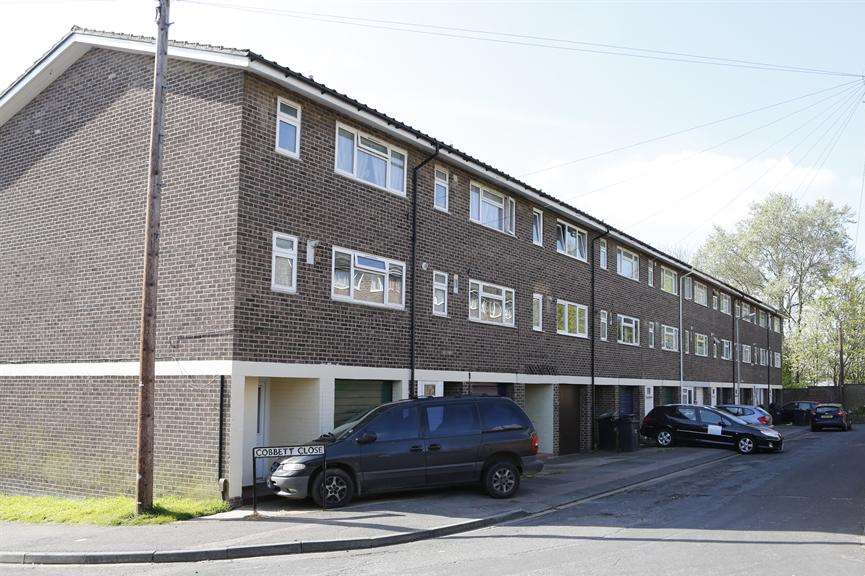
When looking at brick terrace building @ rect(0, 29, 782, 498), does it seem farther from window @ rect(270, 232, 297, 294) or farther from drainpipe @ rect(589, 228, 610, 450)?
drainpipe @ rect(589, 228, 610, 450)

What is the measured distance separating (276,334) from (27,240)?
659 centimetres

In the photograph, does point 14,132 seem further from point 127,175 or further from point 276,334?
point 276,334

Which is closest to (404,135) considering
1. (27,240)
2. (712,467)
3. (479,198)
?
(479,198)

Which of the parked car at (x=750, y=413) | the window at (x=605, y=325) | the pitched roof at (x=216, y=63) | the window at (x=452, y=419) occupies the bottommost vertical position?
the parked car at (x=750, y=413)

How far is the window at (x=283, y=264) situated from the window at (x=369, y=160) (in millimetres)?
2132

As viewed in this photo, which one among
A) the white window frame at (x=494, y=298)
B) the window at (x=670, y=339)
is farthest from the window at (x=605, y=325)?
the white window frame at (x=494, y=298)

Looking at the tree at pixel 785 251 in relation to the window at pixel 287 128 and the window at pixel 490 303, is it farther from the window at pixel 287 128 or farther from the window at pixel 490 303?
the window at pixel 287 128

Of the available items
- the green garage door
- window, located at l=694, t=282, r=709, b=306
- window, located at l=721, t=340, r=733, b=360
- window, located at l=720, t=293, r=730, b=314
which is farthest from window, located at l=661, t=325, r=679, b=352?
the green garage door

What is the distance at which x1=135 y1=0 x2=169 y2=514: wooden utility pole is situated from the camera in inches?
464

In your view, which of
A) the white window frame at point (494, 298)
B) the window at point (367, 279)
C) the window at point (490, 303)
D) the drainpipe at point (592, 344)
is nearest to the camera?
the window at point (367, 279)

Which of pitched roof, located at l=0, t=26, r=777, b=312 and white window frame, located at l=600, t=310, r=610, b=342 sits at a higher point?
pitched roof, located at l=0, t=26, r=777, b=312

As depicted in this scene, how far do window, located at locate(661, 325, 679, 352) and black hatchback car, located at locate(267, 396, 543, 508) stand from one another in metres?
21.3

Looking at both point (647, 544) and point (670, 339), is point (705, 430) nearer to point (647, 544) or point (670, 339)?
point (670, 339)

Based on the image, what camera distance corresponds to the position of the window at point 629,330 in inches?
1179
